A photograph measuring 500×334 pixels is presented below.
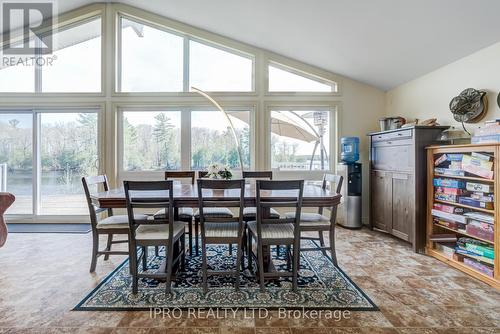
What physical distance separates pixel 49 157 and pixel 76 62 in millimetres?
1719

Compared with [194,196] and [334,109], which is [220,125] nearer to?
[334,109]

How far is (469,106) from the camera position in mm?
2707

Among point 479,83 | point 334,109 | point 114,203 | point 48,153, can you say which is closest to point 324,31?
point 334,109

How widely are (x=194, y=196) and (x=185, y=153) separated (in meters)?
2.27

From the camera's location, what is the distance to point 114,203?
219cm

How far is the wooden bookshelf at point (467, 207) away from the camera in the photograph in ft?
7.37

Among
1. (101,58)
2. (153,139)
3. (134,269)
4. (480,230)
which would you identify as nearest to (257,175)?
(134,269)

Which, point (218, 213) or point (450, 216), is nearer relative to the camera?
point (218, 213)

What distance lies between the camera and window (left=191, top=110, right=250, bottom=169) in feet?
14.3

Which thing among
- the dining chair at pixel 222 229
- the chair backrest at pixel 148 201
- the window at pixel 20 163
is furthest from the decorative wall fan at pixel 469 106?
the window at pixel 20 163

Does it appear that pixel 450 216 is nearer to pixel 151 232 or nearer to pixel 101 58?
pixel 151 232

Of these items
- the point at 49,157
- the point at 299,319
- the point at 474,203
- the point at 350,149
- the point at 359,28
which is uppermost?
the point at 359,28

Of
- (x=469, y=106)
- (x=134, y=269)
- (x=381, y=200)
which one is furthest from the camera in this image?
(x=381, y=200)

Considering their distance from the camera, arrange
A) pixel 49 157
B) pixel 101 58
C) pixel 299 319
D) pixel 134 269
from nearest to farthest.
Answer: pixel 299 319, pixel 134 269, pixel 101 58, pixel 49 157
